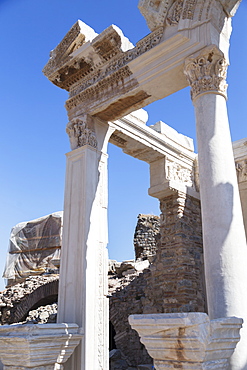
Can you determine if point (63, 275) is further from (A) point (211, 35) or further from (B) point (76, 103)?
(A) point (211, 35)

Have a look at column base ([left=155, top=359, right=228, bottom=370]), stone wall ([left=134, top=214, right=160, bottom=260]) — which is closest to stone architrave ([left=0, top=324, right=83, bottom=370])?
column base ([left=155, top=359, right=228, bottom=370])

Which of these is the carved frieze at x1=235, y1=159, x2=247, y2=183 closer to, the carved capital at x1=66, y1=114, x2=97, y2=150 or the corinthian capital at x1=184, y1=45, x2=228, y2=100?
the carved capital at x1=66, y1=114, x2=97, y2=150

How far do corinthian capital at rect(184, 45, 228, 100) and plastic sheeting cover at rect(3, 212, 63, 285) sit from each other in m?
17.1

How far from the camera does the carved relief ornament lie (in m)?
6.08

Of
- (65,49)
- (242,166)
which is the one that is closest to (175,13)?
(65,49)

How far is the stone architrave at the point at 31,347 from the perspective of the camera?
3922mm

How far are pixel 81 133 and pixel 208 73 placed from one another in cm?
253

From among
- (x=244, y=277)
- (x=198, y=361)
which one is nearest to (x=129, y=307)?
(x=244, y=277)

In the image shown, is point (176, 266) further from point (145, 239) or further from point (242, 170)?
point (145, 239)

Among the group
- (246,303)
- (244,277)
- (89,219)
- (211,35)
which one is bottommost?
(246,303)

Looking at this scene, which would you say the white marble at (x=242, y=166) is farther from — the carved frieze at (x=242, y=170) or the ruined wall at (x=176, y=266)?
the ruined wall at (x=176, y=266)

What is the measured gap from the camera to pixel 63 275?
549 centimetres

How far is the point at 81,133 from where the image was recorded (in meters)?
6.18

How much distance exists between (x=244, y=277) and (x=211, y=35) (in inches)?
120
